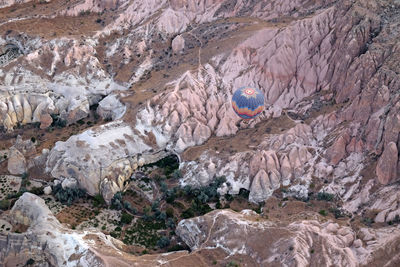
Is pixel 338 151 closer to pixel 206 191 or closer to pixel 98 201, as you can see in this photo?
pixel 206 191

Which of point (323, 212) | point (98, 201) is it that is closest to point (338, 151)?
point (323, 212)

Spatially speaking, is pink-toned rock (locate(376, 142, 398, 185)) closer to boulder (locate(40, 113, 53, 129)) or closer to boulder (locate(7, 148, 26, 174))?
boulder (locate(7, 148, 26, 174))

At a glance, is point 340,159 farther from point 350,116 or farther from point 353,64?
point 353,64

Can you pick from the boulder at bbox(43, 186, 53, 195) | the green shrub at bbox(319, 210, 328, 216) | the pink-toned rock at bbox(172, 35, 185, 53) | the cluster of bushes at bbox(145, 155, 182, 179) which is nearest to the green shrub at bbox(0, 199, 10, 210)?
the boulder at bbox(43, 186, 53, 195)

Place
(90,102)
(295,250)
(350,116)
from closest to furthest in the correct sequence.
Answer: (295,250)
(350,116)
(90,102)

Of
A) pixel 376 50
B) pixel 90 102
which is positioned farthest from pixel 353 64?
pixel 90 102

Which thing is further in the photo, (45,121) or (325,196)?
(45,121)

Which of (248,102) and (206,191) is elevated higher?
(248,102)

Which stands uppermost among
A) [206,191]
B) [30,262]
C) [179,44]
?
[179,44]
